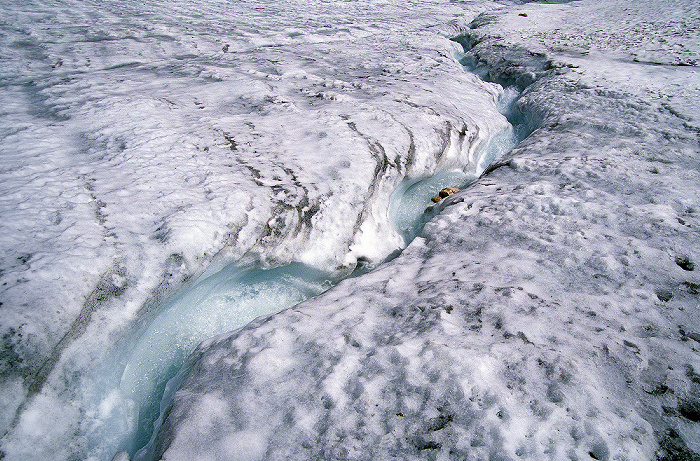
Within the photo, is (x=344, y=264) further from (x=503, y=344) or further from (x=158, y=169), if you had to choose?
(x=158, y=169)

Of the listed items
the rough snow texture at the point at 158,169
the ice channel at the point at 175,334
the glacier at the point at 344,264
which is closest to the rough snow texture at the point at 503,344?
the glacier at the point at 344,264

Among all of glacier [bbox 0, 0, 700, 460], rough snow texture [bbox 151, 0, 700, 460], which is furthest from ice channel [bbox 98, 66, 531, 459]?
rough snow texture [bbox 151, 0, 700, 460]

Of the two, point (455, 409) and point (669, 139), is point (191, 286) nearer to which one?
point (455, 409)

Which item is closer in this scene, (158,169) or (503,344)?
(503,344)

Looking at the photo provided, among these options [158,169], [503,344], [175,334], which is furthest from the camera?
[158,169]

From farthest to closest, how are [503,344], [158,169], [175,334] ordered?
[158,169] → [175,334] → [503,344]

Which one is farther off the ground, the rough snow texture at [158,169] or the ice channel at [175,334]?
the rough snow texture at [158,169]

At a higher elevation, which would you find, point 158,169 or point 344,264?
point 158,169

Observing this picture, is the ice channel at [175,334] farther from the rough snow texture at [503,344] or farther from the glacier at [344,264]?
the rough snow texture at [503,344]

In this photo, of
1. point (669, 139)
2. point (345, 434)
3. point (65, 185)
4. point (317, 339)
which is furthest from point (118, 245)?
point (669, 139)

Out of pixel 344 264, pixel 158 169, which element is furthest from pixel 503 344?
pixel 158 169
